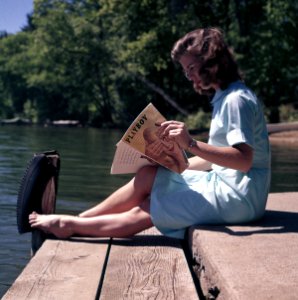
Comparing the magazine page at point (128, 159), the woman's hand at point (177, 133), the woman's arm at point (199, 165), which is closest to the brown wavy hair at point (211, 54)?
the woman's hand at point (177, 133)

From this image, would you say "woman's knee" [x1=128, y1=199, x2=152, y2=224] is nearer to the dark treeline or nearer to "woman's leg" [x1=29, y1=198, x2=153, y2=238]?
"woman's leg" [x1=29, y1=198, x2=153, y2=238]

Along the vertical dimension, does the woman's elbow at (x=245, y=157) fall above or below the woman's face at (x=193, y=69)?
below

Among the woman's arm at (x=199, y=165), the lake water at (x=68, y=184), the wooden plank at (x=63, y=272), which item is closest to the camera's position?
the wooden plank at (x=63, y=272)

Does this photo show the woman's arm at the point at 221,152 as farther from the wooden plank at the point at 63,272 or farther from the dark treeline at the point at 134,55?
the dark treeline at the point at 134,55

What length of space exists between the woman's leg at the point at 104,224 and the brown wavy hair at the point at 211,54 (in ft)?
2.59

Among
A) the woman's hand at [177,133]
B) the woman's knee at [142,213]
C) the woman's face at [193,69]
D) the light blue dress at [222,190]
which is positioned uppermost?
the woman's face at [193,69]

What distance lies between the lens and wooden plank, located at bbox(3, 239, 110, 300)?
285 cm

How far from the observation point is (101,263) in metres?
3.33

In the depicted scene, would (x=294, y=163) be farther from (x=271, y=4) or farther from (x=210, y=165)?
(x=271, y=4)

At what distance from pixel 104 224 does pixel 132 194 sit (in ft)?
0.76

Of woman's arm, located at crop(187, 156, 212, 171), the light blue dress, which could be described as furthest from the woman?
woman's arm, located at crop(187, 156, 212, 171)

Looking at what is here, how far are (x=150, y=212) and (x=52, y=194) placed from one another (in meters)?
0.95

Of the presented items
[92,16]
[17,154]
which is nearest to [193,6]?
[92,16]

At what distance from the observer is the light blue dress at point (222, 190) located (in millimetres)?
3604
